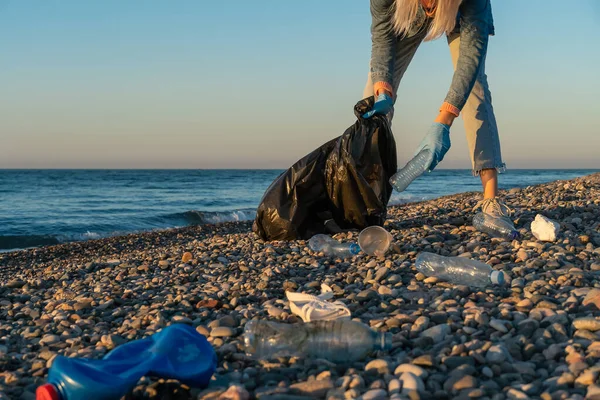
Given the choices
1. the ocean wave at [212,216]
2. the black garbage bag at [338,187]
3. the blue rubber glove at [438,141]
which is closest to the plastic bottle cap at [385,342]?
the blue rubber glove at [438,141]

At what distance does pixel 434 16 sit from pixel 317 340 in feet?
9.45

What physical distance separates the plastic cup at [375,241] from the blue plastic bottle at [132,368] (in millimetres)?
2112

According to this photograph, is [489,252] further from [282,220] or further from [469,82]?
[282,220]

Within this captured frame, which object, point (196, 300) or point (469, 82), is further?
point (469, 82)

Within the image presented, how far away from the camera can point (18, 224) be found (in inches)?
537

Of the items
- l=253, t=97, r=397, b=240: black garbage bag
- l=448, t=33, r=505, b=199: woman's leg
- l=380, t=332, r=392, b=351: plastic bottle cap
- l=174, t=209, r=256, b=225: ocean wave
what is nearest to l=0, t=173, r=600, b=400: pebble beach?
l=380, t=332, r=392, b=351: plastic bottle cap

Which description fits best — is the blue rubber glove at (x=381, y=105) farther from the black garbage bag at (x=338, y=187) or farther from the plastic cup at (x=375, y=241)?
the plastic cup at (x=375, y=241)

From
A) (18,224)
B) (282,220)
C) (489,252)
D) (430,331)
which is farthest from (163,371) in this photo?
(18,224)

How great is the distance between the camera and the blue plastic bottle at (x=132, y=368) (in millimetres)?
1797

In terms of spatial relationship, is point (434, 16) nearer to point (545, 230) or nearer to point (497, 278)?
point (545, 230)

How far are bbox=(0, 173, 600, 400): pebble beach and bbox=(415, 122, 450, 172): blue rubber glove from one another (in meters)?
0.61

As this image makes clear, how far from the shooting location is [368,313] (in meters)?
2.73

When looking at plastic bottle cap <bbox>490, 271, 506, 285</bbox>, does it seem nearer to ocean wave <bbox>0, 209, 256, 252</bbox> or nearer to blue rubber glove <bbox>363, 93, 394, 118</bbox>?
blue rubber glove <bbox>363, 93, 394, 118</bbox>

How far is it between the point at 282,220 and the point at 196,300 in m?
1.79
